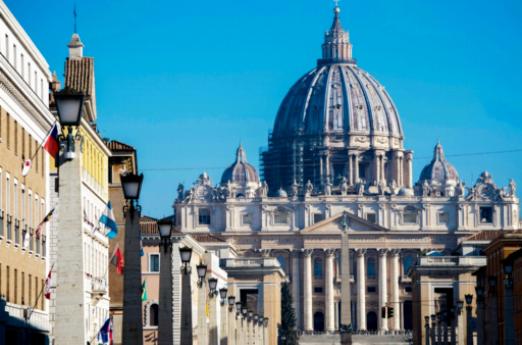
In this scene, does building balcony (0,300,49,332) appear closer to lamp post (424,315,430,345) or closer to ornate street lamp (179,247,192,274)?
ornate street lamp (179,247,192,274)

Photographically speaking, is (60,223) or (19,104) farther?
(19,104)

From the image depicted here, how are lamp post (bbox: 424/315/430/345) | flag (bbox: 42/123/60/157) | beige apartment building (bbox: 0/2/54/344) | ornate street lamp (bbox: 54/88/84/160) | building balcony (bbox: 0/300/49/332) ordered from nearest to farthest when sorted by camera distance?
ornate street lamp (bbox: 54/88/84/160) → flag (bbox: 42/123/60/157) → beige apartment building (bbox: 0/2/54/344) → building balcony (bbox: 0/300/49/332) → lamp post (bbox: 424/315/430/345)

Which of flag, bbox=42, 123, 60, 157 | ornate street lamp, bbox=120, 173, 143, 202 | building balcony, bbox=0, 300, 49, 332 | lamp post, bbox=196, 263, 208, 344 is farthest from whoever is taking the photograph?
lamp post, bbox=196, 263, 208, 344

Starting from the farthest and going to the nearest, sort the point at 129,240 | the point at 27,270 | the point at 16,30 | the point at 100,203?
the point at 100,203, the point at 27,270, the point at 16,30, the point at 129,240

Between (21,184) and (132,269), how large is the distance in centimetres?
1294

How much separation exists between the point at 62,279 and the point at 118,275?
4521 cm

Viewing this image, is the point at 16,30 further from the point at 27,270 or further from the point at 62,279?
the point at 62,279

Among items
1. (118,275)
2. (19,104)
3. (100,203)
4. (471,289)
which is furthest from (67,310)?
(471,289)

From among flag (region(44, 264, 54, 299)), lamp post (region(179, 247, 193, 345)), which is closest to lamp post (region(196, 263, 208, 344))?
flag (region(44, 264, 54, 299))

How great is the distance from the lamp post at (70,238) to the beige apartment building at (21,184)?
1259cm

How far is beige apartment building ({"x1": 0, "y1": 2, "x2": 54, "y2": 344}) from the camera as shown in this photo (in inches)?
1662

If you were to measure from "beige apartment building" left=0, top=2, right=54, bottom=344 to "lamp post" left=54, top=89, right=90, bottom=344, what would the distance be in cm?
1259

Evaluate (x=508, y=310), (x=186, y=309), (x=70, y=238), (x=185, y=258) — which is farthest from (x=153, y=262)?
(x=70, y=238)

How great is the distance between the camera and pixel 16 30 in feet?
144
